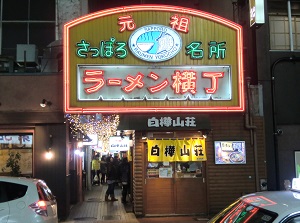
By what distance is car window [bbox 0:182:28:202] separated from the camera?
8677 mm

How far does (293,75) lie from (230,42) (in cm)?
318

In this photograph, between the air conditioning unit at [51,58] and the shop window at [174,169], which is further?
the air conditioning unit at [51,58]

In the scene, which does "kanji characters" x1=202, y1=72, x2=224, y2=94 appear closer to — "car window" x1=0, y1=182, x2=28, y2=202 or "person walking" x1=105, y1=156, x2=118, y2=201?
"person walking" x1=105, y1=156, x2=118, y2=201

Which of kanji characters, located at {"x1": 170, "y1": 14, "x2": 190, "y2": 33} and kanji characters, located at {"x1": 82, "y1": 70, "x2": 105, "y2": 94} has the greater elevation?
kanji characters, located at {"x1": 170, "y1": 14, "x2": 190, "y2": 33}

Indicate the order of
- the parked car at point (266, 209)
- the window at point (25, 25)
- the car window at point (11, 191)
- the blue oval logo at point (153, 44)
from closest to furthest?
the parked car at point (266, 209) → the car window at point (11, 191) → the blue oval logo at point (153, 44) → the window at point (25, 25)

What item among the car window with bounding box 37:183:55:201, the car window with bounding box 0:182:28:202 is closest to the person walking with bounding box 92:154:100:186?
the car window with bounding box 37:183:55:201

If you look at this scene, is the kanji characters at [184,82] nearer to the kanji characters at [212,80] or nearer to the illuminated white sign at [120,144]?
the kanji characters at [212,80]

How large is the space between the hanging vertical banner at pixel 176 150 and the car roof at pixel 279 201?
31.0ft

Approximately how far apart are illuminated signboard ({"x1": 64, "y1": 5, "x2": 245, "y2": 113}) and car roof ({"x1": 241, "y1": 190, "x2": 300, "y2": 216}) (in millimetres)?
8514

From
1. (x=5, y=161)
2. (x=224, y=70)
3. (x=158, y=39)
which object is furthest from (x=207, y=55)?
(x=5, y=161)

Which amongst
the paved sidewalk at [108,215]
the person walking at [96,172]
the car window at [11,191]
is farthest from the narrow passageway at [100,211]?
the person walking at [96,172]

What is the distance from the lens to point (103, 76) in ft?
44.7

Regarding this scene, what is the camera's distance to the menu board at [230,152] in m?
15.1

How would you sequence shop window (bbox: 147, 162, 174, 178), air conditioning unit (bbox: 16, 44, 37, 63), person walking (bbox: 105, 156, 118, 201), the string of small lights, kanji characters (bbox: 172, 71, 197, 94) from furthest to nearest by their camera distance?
person walking (bbox: 105, 156, 118, 201)
air conditioning unit (bbox: 16, 44, 37, 63)
the string of small lights
shop window (bbox: 147, 162, 174, 178)
kanji characters (bbox: 172, 71, 197, 94)
